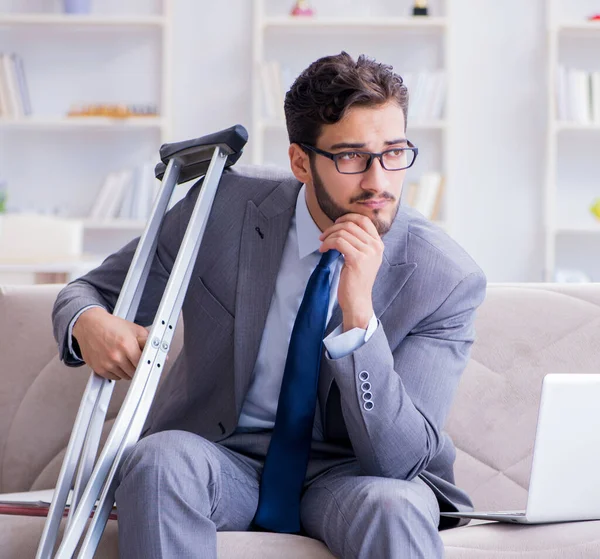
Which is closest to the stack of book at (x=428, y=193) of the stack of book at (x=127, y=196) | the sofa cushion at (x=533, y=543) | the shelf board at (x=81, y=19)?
the stack of book at (x=127, y=196)

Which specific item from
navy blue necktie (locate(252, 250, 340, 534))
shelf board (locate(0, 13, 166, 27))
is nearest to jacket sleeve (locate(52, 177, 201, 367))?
navy blue necktie (locate(252, 250, 340, 534))

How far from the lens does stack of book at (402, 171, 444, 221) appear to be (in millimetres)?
5266

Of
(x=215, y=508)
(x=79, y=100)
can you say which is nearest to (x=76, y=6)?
(x=79, y=100)

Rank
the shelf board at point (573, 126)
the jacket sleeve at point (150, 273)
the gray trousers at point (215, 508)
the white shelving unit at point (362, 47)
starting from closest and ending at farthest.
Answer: the gray trousers at point (215, 508), the jacket sleeve at point (150, 273), the shelf board at point (573, 126), the white shelving unit at point (362, 47)

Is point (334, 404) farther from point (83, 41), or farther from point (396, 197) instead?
point (83, 41)

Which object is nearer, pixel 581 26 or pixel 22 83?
pixel 581 26

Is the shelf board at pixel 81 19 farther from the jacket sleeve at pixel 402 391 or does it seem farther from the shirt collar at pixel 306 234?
the jacket sleeve at pixel 402 391

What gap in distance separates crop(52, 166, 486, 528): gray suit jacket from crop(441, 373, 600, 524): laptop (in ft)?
0.66

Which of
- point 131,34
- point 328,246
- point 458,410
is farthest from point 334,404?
point 131,34

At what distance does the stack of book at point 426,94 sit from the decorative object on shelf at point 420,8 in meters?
0.32

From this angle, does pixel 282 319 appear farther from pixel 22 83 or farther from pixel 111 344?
pixel 22 83

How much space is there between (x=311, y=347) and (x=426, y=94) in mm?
3828

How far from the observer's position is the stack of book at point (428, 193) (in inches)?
207

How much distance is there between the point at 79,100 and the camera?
216 inches
